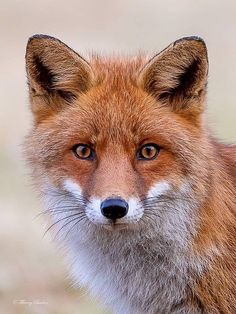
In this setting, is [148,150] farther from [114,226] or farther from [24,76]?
[24,76]

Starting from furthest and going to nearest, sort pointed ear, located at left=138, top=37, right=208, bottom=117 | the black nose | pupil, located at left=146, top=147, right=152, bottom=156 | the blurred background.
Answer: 1. the blurred background
2. pointed ear, located at left=138, top=37, right=208, bottom=117
3. pupil, located at left=146, top=147, right=152, bottom=156
4. the black nose

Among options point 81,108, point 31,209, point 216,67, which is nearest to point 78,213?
point 81,108

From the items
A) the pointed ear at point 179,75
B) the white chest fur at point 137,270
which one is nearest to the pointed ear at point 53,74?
the pointed ear at point 179,75

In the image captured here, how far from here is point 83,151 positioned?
756 cm

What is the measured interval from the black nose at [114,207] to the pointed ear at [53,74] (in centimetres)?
117

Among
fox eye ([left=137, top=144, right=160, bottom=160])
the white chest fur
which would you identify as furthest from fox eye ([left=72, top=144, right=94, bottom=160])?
the white chest fur

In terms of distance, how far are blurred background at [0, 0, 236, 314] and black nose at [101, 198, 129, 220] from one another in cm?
141

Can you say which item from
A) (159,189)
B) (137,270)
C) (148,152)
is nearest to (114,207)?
(159,189)

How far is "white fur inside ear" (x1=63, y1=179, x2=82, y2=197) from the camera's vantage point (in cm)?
746

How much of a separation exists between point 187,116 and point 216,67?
13.2 metres

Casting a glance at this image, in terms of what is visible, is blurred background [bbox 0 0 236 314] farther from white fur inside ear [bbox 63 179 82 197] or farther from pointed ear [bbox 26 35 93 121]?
white fur inside ear [bbox 63 179 82 197]

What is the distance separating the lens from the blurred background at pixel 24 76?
10.7 m

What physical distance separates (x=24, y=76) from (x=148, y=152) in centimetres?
1268

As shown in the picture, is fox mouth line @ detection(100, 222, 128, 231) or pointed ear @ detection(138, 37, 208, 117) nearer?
fox mouth line @ detection(100, 222, 128, 231)
